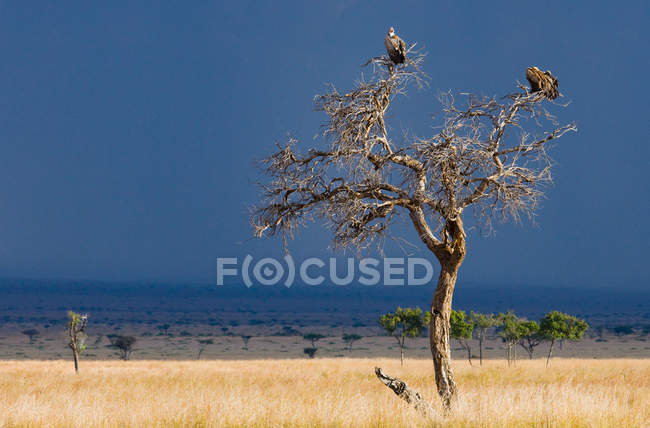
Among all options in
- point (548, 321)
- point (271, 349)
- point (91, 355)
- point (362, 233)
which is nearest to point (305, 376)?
point (362, 233)

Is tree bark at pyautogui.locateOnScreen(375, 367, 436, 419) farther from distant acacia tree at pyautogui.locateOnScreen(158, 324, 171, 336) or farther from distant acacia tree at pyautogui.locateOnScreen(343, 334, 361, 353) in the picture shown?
distant acacia tree at pyautogui.locateOnScreen(158, 324, 171, 336)

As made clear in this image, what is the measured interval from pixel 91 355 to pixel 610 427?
276 feet

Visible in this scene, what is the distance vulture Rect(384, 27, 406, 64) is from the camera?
13.0 metres

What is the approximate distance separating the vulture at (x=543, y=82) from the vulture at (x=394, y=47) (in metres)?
2.68

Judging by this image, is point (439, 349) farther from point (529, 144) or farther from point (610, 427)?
point (529, 144)

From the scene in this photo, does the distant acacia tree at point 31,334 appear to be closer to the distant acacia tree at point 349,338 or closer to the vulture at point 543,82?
the distant acacia tree at point 349,338

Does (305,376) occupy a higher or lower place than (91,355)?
higher

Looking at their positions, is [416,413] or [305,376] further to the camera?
[305,376]

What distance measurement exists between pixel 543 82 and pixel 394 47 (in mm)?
3253

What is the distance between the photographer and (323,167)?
45.6ft

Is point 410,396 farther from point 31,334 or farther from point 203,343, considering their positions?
point 31,334

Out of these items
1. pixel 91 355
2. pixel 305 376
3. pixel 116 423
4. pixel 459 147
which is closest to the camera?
pixel 116 423

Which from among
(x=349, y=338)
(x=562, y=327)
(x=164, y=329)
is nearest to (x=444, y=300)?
(x=562, y=327)

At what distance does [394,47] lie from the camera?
1301cm
